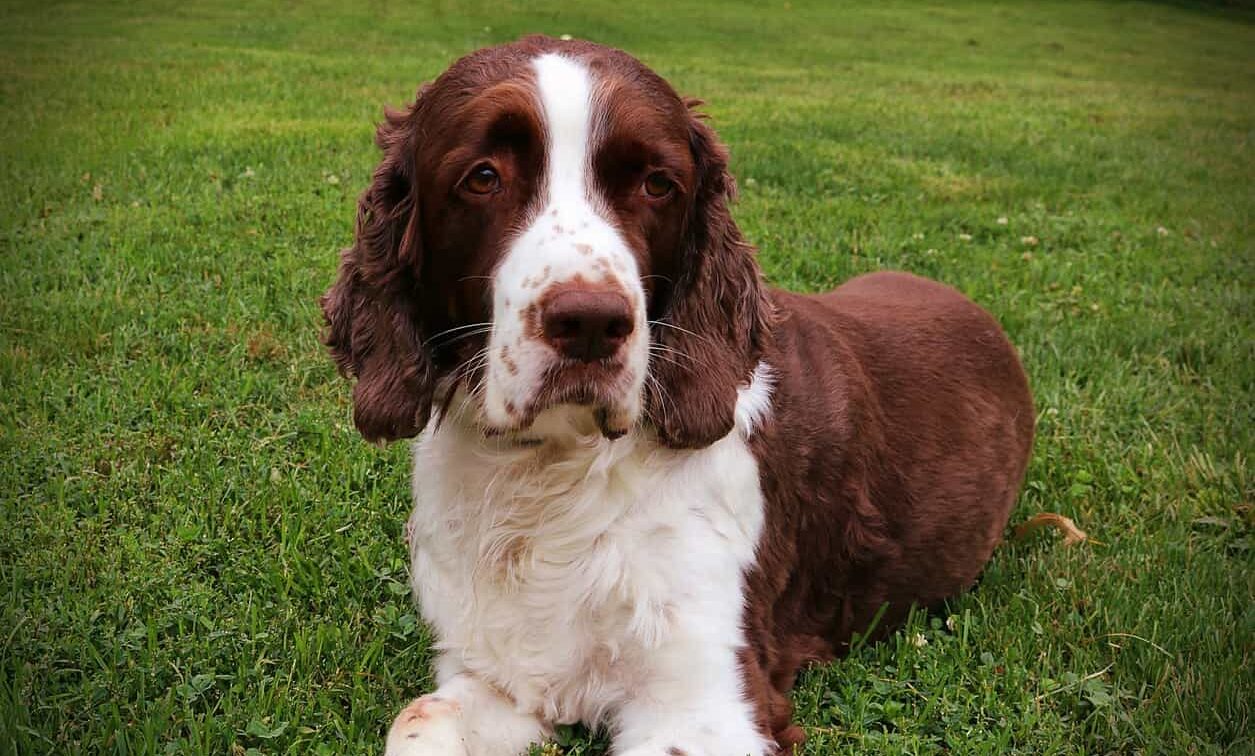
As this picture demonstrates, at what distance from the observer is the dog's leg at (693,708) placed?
2.63 meters

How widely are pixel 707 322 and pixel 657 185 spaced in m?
0.39

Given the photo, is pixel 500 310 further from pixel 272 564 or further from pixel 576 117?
pixel 272 564

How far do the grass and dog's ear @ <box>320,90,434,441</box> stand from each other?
0.70 m

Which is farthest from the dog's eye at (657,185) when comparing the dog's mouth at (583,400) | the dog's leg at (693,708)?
the dog's leg at (693,708)

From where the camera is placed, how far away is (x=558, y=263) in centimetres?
232

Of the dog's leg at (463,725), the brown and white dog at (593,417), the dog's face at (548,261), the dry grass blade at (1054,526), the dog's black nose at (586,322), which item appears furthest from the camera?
the dry grass blade at (1054,526)

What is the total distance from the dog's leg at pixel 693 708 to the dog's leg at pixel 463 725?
0.27 meters

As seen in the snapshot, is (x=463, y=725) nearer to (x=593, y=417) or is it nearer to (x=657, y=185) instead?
(x=593, y=417)

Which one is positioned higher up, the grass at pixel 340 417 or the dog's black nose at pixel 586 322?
the dog's black nose at pixel 586 322

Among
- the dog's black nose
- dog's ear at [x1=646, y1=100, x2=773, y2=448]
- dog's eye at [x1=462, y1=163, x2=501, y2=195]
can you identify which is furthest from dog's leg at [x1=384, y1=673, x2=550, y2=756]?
dog's eye at [x1=462, y1=163, x2=501, y2=195]

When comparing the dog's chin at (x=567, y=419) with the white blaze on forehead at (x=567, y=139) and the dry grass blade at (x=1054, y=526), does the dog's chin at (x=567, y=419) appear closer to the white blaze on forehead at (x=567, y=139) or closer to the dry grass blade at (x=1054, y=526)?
the white blaze on forehead at (x=567, y=139)

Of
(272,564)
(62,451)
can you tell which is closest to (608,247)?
(272,564)

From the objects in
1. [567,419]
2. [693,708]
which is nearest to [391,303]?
[567,419]

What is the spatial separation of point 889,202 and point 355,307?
603 cm
